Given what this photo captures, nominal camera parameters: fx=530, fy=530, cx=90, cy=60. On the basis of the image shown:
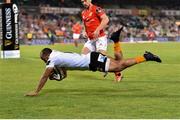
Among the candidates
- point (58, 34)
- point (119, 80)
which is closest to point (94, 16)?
point (119, 80)

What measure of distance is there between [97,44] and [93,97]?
3775 millimetres

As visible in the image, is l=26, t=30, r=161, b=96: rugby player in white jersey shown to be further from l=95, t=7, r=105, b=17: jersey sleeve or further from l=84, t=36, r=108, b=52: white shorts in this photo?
l=84, t=36, r=108, b=52: white shorts

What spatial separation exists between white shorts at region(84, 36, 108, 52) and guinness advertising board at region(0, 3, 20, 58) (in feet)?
24.1

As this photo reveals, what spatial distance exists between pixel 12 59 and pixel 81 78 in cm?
697

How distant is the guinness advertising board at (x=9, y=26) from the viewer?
20.7 metres

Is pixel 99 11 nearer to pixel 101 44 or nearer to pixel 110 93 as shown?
pixel 101 44

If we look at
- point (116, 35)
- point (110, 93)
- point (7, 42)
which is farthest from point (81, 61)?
point (7, 42)

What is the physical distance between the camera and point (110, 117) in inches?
318

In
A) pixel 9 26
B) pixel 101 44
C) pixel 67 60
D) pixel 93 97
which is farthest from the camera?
pixel 9 26

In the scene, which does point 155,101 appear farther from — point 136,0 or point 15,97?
point 136,0

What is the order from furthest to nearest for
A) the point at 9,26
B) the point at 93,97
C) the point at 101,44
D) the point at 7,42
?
the point at 7,42
the point at 9,26
the point at 101,44
the point at 93,97

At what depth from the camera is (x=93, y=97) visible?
10438mm

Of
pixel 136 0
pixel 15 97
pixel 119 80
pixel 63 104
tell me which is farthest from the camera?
pixel 136 0

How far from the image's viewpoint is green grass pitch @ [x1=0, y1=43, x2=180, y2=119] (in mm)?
8477
